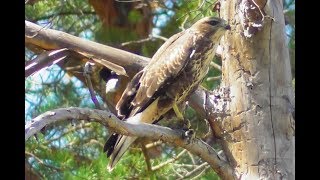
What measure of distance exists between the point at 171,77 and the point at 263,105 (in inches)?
13.0

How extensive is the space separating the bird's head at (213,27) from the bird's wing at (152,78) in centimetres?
5

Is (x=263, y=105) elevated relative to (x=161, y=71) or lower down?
lower down

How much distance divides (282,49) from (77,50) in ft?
2.27

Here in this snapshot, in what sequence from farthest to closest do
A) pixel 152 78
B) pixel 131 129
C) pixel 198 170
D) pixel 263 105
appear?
pixel 198 170 < pixel 152 78 < pixel 263 105 < pixel 131 129

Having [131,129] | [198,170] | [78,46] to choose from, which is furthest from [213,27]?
[198,170]

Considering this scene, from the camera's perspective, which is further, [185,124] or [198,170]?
[198,170]

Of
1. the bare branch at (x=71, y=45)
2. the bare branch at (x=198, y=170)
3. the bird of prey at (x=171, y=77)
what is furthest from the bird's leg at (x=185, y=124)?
the bare branch at (x=198, y=170)

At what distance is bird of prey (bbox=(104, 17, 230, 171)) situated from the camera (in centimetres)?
254

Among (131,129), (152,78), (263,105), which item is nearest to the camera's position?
(131,129)

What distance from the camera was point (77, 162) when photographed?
388cm

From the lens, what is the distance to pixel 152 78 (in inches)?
100

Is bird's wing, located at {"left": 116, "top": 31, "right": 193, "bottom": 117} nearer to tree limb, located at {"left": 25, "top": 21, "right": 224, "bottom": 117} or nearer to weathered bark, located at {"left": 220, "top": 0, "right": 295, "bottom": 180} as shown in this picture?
tree limb, located at {"left": 25, "top": 21, "right": 224, "bottom": 117}

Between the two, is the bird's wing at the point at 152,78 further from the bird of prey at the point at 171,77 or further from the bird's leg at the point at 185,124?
the bird's leg at the point at 185,124

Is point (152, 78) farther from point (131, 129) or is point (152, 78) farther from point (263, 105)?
point (131, 129)
